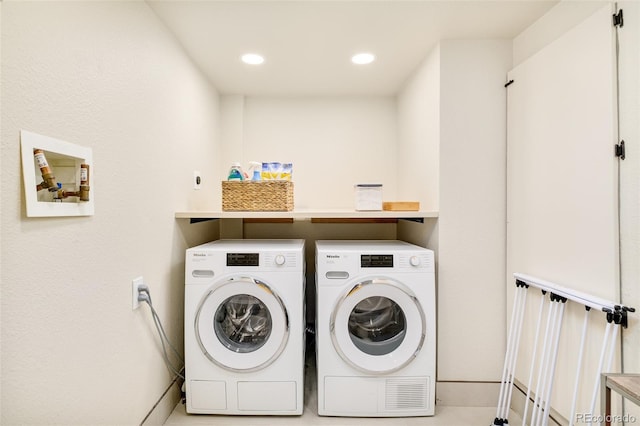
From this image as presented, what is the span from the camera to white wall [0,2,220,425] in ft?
2.77

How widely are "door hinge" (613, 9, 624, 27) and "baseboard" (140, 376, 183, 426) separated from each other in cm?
265

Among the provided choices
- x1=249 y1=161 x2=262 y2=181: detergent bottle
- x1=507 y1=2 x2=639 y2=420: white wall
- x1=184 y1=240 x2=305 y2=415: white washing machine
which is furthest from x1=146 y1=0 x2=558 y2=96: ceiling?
x1=184 y1=240 x2=305 y2=415: white washing machine

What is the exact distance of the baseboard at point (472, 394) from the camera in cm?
180

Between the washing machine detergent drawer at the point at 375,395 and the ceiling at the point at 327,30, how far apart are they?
1929 millimetres

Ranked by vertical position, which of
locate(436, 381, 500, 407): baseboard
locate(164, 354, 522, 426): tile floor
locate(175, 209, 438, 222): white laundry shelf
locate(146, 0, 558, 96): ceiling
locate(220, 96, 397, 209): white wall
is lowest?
locate(164, 354, 522, 426): tile floor

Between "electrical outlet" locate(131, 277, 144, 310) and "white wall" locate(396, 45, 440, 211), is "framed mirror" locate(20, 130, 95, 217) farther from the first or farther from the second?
"white wall" locate(396, 45, 440, 211)

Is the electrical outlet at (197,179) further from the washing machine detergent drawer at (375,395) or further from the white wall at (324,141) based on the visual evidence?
the washing machine detergent drawer at (375,395)

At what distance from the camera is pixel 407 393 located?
168cm

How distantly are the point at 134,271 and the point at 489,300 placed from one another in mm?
1920

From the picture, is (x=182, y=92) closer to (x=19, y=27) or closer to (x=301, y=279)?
(x=19, y=27)

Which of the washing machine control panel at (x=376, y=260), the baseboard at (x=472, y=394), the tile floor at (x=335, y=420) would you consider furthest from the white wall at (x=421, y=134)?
the tile floor at (x=335, y=420)

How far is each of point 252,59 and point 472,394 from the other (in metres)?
2.51

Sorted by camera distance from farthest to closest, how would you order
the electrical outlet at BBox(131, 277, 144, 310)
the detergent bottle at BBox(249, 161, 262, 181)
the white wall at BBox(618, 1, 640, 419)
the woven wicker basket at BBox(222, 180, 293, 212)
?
the detergent bottle at BBox(249, 161, 262, 181) < the woven wicker basket at BBox(222, 180, 293, 212) < the electrical outlet at BBox(131, 277, 144, 310) < the white wall at BBox(618, 1, 640, 419)

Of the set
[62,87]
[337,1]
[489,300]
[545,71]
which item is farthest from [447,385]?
[62,87]
